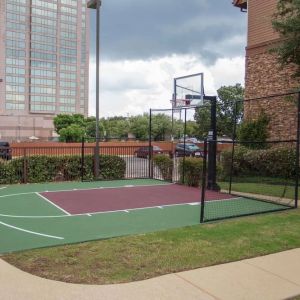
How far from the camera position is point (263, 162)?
1554 centimetres

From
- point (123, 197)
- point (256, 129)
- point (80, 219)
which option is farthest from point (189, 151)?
point (80, 219)

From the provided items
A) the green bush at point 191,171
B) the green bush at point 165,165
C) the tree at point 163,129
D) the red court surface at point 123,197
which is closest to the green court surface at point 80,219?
the red court surface at point 123,197

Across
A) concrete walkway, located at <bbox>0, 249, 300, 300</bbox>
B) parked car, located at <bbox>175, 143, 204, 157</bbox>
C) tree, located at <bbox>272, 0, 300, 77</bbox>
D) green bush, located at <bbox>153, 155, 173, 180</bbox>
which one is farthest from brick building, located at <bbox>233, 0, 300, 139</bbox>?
concrete walkway, located at <bbox>0, 249, 300, 300</bbox>

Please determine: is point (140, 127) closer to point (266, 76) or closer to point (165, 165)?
point (266, 76)

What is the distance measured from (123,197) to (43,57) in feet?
467

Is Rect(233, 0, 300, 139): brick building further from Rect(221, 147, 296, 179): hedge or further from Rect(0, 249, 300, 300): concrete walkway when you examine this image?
Rect(0, 249, 300, 300): concrete walkway

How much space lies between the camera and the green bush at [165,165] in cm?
1761

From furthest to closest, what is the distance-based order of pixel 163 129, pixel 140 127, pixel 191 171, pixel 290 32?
pixel 140 127 < pixel 163 129 < pixel 191 171 < pixel 290 32

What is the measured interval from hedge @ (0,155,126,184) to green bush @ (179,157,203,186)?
349cm

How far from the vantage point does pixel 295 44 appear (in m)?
13.7

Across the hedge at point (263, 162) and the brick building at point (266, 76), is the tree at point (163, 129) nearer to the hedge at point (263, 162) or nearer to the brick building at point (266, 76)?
the brick building at point (266, 76)

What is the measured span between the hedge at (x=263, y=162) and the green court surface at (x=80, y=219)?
9.68ft

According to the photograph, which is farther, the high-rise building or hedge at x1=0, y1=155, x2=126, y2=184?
the high-rise building

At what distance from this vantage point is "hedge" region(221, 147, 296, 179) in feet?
48.1
